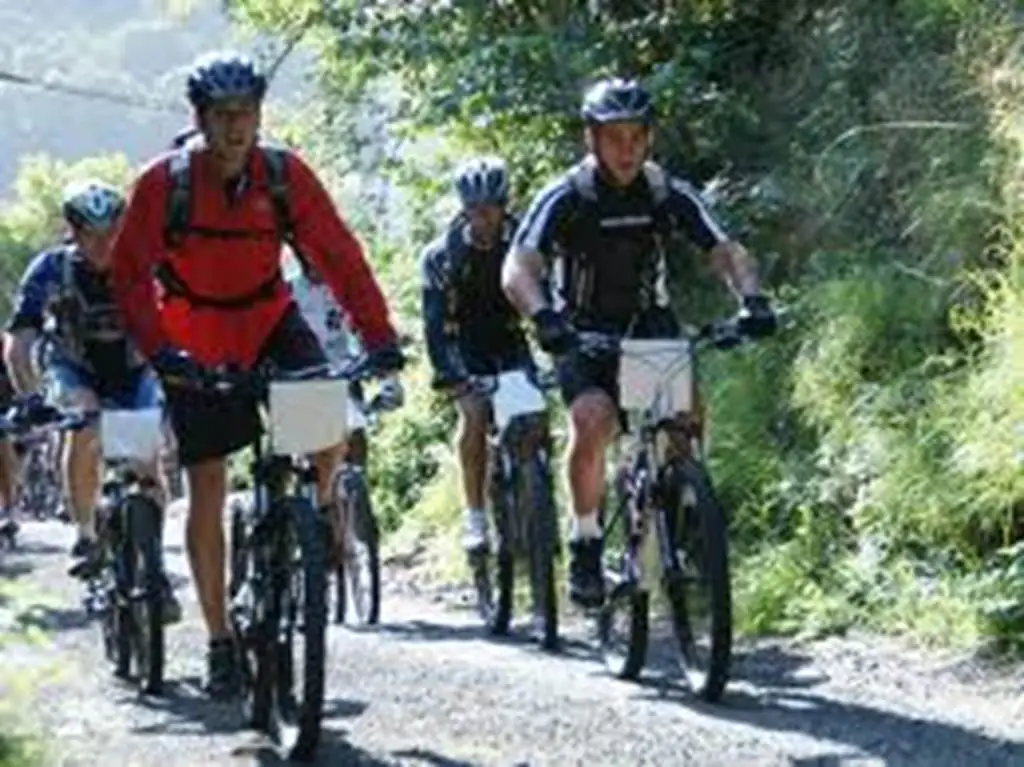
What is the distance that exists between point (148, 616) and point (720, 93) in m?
6.36

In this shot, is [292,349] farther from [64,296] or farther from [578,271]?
[64,296]

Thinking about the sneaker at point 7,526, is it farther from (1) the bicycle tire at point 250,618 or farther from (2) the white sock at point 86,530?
(1) the bicycle tire at point 250,618

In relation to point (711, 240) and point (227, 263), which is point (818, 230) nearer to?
point (711, 240)

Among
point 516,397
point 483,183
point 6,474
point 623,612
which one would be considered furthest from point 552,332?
point 6,474

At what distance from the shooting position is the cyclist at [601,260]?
25.1 ft

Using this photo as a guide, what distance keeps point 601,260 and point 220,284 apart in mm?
1708

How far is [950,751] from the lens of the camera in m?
6.36

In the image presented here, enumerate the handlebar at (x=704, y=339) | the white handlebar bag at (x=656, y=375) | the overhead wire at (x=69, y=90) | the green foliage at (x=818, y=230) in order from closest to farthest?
the handlebar at (x=704, y=339) < the white handlebar bag at (x=656, y=375) < the green foliage at (x=818, y=230) < the overhead wire at (x=69, y=90)

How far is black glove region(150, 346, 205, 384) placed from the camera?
6.38 meters

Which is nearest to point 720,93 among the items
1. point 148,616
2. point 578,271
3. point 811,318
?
point 811,318

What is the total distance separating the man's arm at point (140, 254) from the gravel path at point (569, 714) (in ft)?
3.50

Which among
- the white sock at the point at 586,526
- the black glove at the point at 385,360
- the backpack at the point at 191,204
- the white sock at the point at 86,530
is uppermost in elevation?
the backpack at the point at 191,204

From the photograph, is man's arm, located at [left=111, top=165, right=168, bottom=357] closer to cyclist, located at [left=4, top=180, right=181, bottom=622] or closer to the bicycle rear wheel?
cyclist, located at [left=4, top=180, right=181, bottom=622]

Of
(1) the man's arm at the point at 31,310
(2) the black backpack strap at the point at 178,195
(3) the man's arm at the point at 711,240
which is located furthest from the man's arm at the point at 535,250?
(1) the man's arm at the point at 31,310
